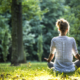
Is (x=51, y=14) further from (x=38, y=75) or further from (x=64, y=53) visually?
(x=38, y=75)

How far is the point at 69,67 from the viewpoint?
429 cm

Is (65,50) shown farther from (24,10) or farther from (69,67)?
(24,10)

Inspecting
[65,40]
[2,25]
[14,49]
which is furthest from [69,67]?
[2,25]

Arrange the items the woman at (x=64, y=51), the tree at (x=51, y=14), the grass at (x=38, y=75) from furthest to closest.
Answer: the tree at (x=51, y=14) < the woman at (x=64, y=51) < the grass at (x=38, y=75)

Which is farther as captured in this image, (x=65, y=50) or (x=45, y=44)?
(x=45, y=44)

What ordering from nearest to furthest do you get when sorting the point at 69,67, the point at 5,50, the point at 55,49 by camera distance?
the point at 69,67 < the point at 55,49 < the point at 5,50

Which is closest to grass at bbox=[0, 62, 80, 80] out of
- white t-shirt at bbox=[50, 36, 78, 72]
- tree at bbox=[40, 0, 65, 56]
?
white t-shirt at bbox=[50, 36, 78, 72]

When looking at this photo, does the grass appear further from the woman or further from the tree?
the tree

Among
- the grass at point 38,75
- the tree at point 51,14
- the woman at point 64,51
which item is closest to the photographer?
the grass at point 38,75

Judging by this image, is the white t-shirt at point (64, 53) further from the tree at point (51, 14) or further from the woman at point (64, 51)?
the tree at point (51, 14)

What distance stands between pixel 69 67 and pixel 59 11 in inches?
934

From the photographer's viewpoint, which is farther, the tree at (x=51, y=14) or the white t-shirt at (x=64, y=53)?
the tree at (x=51, y=14)

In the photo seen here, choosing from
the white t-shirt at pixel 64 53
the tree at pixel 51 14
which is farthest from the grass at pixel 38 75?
the tree at pixel 51 14

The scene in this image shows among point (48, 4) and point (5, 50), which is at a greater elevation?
point (48, 4)
